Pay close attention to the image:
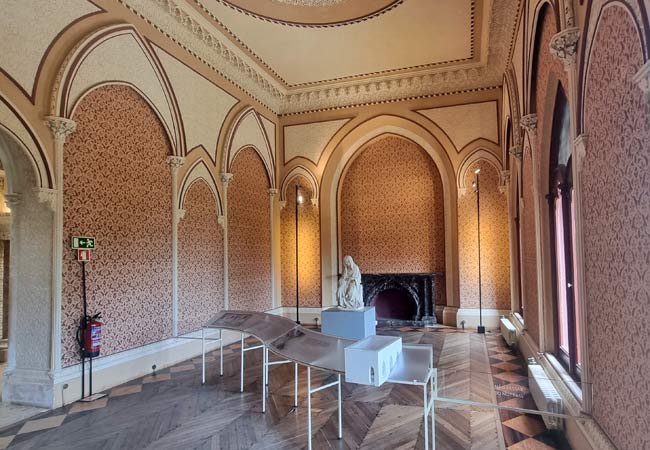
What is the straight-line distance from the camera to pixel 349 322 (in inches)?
270

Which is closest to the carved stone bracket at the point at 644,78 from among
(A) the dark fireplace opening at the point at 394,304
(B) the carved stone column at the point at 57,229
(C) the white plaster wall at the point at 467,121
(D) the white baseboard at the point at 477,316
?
(B) the carved stone column at the point at 57,229

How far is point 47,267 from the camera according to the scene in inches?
184

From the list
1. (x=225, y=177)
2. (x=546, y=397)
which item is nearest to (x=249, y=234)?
(x=225, y=177)

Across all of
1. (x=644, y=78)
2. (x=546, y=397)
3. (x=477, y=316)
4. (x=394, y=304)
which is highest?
(x=644, y=78)

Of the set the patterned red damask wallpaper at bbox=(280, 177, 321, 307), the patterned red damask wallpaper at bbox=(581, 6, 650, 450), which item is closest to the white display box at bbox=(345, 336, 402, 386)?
the patterned red damask wallpaper at bbox=(581, 6, 650, 450)

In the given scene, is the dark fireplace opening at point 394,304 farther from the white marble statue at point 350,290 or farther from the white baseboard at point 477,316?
the white marble statue at point 350,290

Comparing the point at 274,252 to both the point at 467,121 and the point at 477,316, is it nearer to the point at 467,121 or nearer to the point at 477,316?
the point at 477,316

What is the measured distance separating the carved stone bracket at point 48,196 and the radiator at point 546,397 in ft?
17.2

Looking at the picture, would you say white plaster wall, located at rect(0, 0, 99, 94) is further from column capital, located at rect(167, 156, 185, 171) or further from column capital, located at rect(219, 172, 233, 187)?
column capital, located at rect(219, 172, 233, 187)

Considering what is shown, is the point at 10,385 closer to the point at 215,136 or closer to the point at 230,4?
the point at 215,136

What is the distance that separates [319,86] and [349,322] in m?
5.41

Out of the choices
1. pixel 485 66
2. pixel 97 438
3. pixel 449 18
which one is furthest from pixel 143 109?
pixel 485 66

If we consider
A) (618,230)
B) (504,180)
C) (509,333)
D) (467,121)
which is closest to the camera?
(618,230)

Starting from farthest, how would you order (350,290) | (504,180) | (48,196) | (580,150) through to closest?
1. (504,180)
2. (350,290)
3. (48,196)
4. (580,150)
